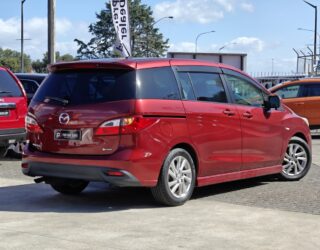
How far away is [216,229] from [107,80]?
7.19ft

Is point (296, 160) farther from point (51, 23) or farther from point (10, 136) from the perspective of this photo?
point (51, 23)

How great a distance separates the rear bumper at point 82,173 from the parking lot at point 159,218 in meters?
0.39

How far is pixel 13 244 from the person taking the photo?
5328mm

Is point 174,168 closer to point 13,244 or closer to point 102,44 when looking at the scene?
point 13,244

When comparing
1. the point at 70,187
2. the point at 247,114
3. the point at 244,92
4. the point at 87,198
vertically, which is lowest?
the point at 87,198

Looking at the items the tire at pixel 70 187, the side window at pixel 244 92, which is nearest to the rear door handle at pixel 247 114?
the side window at pixel 244 92

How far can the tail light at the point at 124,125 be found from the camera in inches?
258

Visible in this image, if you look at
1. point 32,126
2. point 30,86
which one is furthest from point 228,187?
point 30,86

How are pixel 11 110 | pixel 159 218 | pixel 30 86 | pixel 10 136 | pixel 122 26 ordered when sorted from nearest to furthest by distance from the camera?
pixel 159 218 → pixel 10 136 → pixel 11 110 → pixel 30 86 → pixel 122 26

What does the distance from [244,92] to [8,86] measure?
4736 millimetres

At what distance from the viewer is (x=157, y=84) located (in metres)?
6.96

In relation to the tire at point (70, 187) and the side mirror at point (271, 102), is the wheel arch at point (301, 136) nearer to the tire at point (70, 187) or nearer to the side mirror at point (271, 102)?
the side mirror at point (271, 102)

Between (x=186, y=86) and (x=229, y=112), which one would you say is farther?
(x=229, y=112)

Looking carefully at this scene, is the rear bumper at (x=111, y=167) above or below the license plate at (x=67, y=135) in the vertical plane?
below
